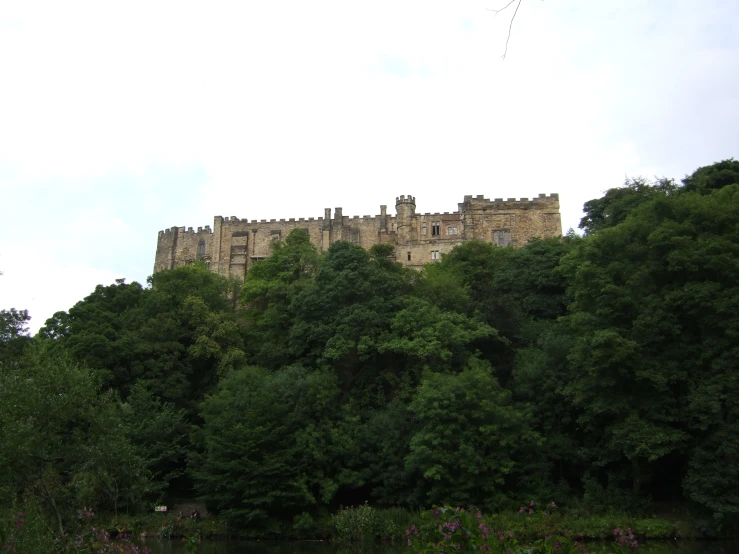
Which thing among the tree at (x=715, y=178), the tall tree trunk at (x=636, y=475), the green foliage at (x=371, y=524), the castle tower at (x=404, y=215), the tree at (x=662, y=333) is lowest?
the green foliage at (x=371, y=524)

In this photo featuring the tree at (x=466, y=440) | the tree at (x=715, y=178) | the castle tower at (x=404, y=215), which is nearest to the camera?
the tree at (x=466, y=440)

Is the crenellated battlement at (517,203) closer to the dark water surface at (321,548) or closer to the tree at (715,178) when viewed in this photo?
the tree at (715,178)

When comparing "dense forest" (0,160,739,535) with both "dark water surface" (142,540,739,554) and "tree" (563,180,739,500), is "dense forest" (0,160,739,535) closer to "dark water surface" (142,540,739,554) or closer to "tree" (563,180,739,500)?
"tree" (563,180,739,500)

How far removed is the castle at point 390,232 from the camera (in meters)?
66.6

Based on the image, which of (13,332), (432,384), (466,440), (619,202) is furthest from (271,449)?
(619,202)

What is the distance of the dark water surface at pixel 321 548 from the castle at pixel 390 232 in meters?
34.2

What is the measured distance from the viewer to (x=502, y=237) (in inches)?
2633

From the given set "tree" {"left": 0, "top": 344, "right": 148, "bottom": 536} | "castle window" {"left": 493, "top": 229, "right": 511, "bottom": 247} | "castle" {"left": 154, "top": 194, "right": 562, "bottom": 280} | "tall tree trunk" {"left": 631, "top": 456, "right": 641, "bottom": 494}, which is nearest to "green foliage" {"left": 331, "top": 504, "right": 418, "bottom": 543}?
"tall tree trunk" {"left": 631, "top": 456, "right": 641, "bottom": 494}

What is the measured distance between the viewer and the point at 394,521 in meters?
29.9

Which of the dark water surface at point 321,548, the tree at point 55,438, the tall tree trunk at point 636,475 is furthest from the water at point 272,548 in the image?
the tall tree trunk at point 636,475

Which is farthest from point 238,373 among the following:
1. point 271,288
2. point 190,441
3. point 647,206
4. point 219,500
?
point 647,206

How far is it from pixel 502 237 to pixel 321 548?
4400 centimetres

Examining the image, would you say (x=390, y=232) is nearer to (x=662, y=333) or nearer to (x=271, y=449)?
(x=271, y=449)

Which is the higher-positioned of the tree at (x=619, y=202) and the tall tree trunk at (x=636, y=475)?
the tree at (x=619, y=202)
